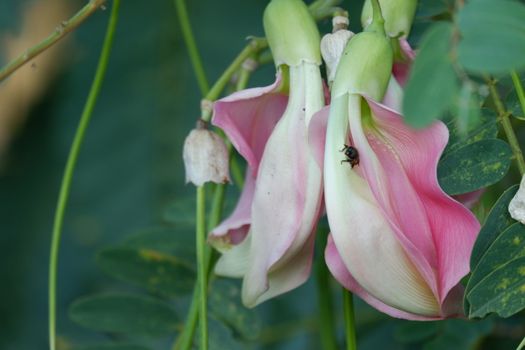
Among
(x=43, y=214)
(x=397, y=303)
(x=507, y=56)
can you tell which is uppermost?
(x=507, y=56)

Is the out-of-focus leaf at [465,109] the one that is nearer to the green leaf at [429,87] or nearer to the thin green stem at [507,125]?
the green leaf at [429,87]

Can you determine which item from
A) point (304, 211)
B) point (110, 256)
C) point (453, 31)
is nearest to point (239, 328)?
point (110, 256)

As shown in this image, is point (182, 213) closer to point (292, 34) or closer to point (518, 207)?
point (292, 34)

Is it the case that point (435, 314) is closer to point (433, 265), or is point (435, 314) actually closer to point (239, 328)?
point (433, 265)

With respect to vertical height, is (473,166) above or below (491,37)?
below

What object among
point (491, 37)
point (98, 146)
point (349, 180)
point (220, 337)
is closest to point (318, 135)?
point (349, 180)
